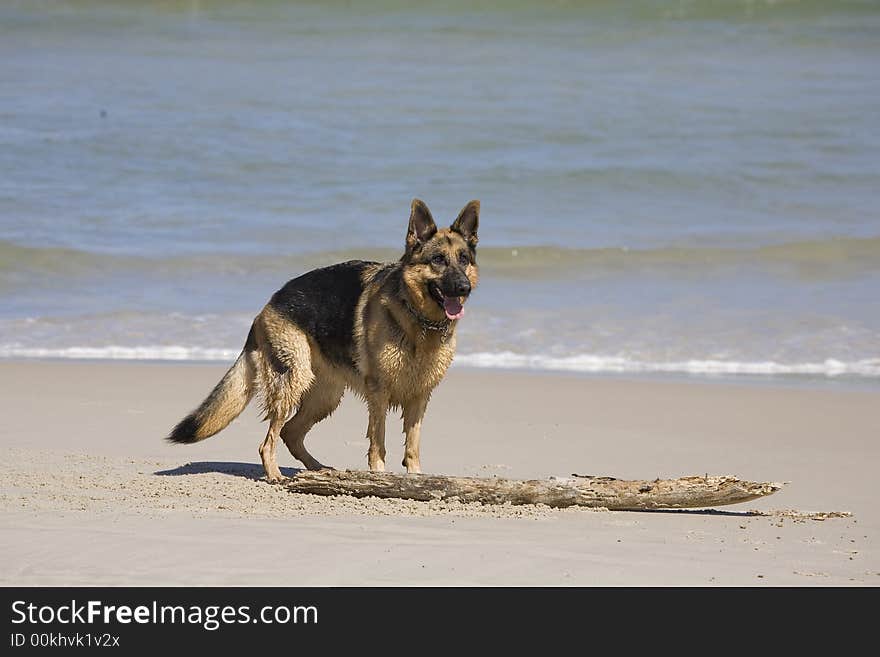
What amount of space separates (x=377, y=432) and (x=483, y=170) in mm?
15743

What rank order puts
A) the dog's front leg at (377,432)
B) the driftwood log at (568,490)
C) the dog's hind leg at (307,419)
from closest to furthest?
the driftwood log at (568,490)
the dog's front leg at (377,432)
the dog's hind leg at (307,419)

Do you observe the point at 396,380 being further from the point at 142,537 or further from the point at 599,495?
the point at 142,537

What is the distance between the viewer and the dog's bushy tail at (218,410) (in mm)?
7359

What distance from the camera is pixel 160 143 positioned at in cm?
2323

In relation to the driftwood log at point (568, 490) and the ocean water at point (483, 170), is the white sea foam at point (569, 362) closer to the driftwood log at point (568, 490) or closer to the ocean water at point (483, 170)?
the ocean water at point (483, 170)

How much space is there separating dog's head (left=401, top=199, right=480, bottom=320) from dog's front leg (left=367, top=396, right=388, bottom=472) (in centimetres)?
60

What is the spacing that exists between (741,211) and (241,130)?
32.8 feet

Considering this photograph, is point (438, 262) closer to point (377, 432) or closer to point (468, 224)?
point (468, 224)

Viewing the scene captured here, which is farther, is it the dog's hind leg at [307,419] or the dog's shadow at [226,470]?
the dog's hind leg at [307,419]

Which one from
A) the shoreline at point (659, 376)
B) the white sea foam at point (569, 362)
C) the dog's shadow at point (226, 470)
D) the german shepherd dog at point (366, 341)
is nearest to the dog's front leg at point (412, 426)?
the german shepherd dog at point (366, 341)

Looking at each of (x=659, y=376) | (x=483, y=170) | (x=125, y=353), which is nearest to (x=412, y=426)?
(x=659, y=376)

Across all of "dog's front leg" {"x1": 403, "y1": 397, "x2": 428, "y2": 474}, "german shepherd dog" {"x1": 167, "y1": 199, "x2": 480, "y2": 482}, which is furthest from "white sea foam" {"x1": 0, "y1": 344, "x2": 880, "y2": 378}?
"dog's front leg" {"x1": 403, "y1": 397, "x2": 428, "y2": 474}

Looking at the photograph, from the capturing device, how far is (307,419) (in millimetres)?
7805

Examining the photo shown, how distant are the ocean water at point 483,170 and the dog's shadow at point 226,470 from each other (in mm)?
4193
